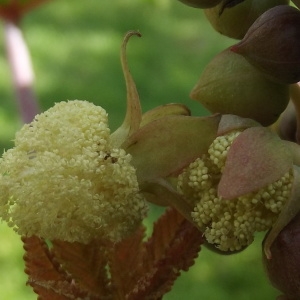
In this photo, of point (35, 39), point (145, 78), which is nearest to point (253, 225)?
point (145, 78)

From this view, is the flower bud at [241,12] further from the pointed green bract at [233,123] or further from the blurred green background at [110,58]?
the blurred green background at [110,58]

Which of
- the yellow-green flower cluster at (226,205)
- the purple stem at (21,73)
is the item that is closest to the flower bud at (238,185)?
the yellow-green flower cluster at (226,205)

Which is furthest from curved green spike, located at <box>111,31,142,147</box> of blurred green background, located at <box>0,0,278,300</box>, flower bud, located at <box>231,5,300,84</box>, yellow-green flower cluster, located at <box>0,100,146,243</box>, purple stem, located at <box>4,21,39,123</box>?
blurred green background, located at <box>0,0,278,300</box>

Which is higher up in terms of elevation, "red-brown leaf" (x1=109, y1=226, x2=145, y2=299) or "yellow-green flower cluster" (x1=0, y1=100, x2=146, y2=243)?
"yellow-green flower cluster" (x1=0, y1=100, x2=146, y2=243)

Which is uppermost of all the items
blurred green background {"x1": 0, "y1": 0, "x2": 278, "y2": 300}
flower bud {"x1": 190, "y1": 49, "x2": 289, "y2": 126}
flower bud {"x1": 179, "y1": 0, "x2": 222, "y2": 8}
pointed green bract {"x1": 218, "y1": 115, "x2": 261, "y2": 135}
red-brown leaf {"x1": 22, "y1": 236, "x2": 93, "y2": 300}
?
blurred green background {"x1": 0, "y1": 0, "x2": 278, "y2": 300}

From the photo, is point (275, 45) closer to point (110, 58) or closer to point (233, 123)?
point (233, 123)

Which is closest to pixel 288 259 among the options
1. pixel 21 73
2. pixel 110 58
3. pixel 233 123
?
pixel 233 123

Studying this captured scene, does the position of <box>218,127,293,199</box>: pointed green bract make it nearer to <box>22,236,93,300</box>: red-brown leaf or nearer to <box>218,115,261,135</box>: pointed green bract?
<box>218,115,261,135</box>: pointed green bract
